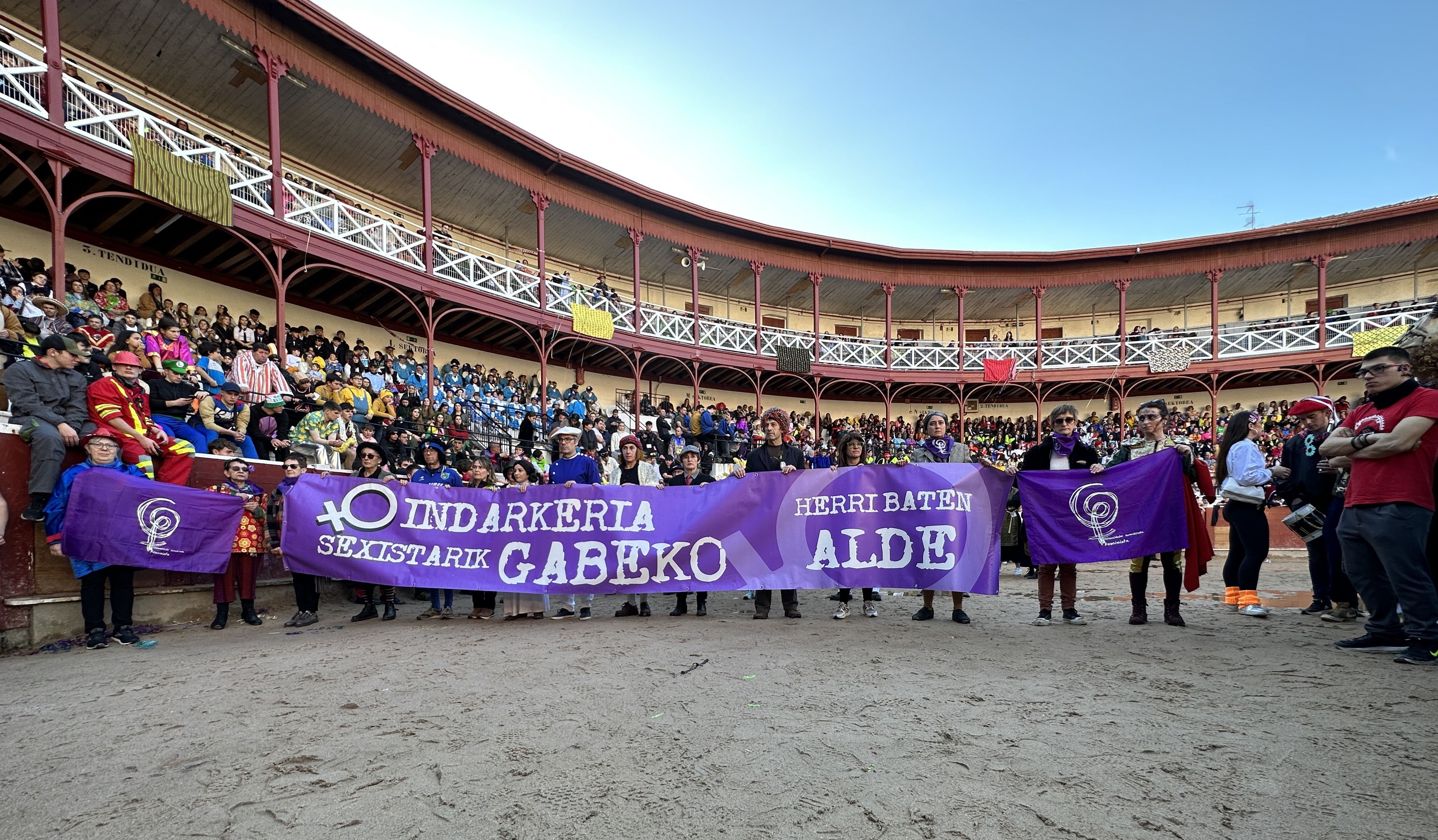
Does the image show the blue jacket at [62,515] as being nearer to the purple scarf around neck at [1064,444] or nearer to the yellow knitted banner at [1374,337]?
the purple scarf around neck at [1064,444]

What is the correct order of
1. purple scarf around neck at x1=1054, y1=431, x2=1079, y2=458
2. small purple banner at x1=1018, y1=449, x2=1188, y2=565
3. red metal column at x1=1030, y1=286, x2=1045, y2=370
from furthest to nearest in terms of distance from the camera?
red metal column at x1=1030, y1=286, x2=1045, y2=370 < purple scarf around neck at x1=1054, y1=431, x2=1079, y2=458 < small purple banner at x1=1018, y1=449, x2=1188, y2=565

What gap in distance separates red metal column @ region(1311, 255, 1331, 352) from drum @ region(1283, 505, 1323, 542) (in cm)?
2310

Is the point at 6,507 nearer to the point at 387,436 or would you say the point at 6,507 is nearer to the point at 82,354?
the point at 82,354

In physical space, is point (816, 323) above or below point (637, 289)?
below

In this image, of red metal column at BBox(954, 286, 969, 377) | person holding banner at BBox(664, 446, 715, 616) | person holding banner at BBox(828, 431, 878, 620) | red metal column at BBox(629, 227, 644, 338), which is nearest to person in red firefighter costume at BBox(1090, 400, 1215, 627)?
person holding banner at BBox(828, 431, 878, 620)

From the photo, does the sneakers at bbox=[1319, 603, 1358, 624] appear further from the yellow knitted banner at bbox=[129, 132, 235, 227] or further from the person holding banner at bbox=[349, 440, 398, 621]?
the yellow knitted banner at bbox=[129, 132, 235, 227]

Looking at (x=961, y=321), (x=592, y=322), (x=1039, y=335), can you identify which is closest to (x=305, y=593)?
(x=592, y=322)

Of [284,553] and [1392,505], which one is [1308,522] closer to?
[1392,505]

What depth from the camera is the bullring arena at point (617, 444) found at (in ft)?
8.43

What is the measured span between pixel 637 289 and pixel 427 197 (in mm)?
6464

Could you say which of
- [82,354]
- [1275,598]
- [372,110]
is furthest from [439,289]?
[1275,598]

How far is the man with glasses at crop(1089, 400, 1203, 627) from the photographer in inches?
226

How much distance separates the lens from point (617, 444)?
15.8m

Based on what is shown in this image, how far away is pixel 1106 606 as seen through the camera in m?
7.06
